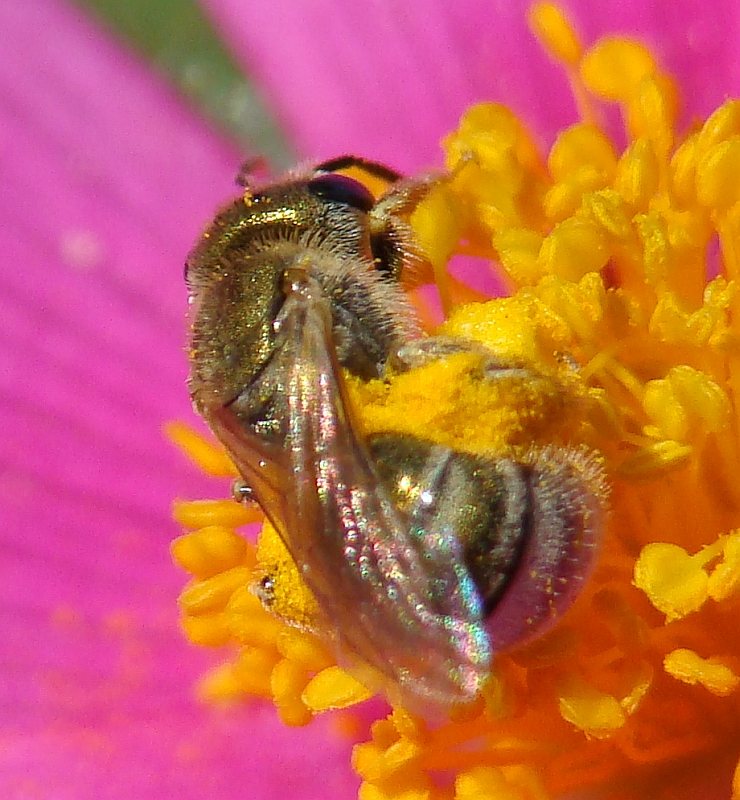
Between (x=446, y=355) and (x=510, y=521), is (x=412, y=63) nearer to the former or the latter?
(x=446, y=355)

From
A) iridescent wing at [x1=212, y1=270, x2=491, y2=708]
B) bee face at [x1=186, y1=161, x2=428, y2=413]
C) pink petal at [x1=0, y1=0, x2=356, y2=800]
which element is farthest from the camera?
pink petal at [x1=0, y1=0, x2=356, y2=800]

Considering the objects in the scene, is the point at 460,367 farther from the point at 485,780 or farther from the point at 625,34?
the point at 625,34

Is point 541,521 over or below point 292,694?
over

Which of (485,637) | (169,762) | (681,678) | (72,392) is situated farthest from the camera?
(72,392)

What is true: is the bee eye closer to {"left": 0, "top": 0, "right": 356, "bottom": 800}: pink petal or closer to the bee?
the bee

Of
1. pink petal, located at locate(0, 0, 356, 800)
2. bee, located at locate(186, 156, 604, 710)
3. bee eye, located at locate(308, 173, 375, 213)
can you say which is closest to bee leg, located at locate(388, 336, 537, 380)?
bee, located at locate(186, 156, 604, 710)

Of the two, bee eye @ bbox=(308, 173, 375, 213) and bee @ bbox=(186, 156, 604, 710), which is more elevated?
bee eye @ bbox=(308, 173, 375, 213)

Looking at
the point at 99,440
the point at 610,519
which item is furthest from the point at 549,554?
the point at 99,440

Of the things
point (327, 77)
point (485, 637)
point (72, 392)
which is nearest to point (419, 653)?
point (485, 637)
